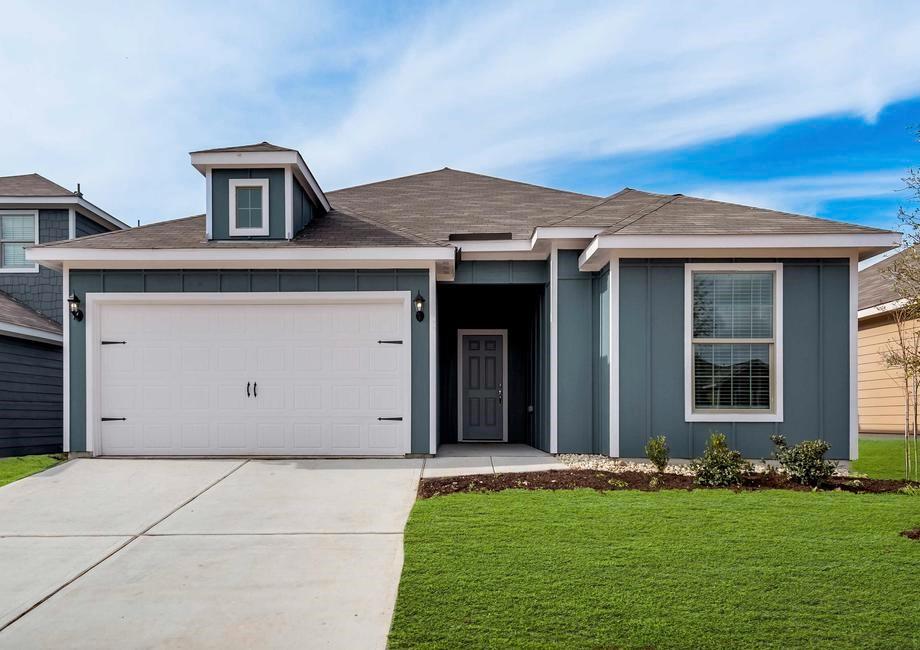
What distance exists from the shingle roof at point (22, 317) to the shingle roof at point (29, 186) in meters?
2.18

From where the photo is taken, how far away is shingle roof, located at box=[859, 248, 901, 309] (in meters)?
14.0

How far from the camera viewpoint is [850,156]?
1717 centimetres

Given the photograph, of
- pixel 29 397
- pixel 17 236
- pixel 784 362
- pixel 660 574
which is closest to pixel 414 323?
pixel 784 362

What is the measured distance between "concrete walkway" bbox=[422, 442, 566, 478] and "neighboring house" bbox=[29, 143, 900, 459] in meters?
0.43

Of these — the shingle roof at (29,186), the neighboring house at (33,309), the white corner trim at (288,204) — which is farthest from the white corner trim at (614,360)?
the shingle roof at (29,186)

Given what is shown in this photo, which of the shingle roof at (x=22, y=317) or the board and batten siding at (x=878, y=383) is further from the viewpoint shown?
the board and batten siding at (x=878, y=383)

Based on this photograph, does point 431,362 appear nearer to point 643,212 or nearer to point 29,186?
point 643,212

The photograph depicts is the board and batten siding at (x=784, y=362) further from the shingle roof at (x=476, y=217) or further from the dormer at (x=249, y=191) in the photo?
the dormer at (x=249, y=191)

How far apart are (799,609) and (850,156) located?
1681cm

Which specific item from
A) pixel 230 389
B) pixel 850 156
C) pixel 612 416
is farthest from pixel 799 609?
pixel 850 156

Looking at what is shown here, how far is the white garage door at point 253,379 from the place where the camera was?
925 cm

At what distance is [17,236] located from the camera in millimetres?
13688

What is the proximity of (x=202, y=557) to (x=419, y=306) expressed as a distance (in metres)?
4.82

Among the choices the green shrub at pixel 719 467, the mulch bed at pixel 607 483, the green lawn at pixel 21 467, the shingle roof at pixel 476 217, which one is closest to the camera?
the mulch bed at pixel 607 483
